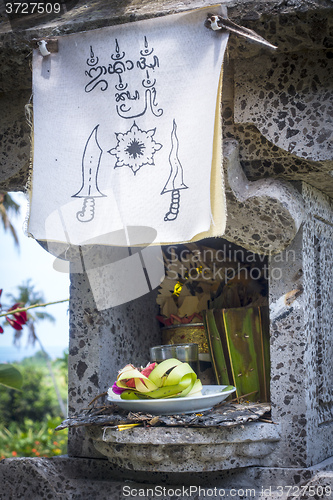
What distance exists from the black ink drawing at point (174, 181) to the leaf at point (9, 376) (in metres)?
1.13

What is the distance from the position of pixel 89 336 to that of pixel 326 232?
3.65ft

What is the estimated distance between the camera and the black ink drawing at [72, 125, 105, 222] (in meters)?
1.87

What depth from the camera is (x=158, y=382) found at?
75.3 inches

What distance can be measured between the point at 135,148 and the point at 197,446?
1062mm

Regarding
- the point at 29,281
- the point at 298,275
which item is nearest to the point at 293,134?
the point at 298,275

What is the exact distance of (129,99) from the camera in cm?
190

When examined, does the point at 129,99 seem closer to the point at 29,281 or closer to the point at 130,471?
the point at 130,471

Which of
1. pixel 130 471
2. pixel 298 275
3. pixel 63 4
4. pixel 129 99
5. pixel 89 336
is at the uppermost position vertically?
pixel 63 4

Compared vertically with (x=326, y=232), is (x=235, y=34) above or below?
above

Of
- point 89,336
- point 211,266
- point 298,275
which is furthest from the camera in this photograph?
point 211,266

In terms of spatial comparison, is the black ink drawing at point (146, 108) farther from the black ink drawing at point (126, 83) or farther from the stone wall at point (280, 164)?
the stone wall at point (280, 164)

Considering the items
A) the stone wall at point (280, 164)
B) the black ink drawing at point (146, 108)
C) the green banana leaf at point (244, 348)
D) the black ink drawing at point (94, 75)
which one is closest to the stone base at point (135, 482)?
the stone wall at point (280, 164)

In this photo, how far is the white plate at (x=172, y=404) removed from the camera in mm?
1875

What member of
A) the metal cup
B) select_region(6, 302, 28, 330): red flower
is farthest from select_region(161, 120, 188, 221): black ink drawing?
select_region(6, 302, 28, 330): red flower
